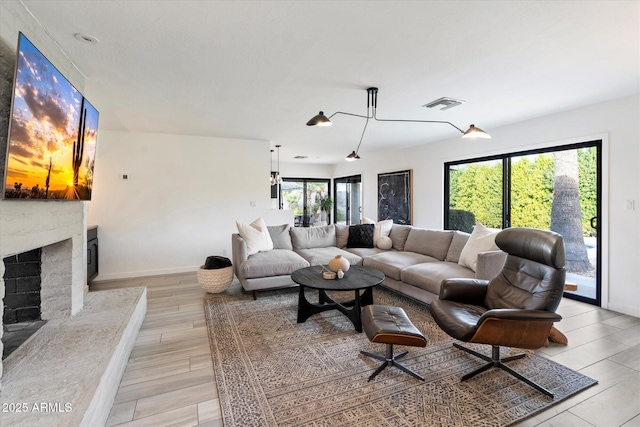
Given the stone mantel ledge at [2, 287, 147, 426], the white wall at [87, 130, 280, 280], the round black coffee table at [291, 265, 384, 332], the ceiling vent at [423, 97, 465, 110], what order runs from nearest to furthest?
the stone mantel ledge at [2, 287, 147, 426] < the round black coffee table at [291, 265, 384, 332] < the ceiling vent at [423, 97, 465, 110] < the white wall at [87, 130, 280, 280]

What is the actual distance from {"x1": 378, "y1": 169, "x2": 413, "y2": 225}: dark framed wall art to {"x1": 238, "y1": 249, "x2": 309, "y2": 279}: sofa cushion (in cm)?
335

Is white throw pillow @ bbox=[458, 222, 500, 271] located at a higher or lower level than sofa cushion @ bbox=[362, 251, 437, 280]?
higher

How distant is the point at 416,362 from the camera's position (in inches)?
94.5

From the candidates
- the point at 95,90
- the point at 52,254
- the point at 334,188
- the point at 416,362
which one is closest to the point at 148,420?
the point at 52,254

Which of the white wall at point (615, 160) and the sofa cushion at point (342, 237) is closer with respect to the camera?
the white wall at point (615, 160)

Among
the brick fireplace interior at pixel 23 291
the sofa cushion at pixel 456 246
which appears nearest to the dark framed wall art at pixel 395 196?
the sofa cushion at pixel 456 246

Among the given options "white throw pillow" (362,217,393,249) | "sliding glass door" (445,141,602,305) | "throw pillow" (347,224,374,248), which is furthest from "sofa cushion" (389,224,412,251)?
"sliding glass door" (445,141,602,305)

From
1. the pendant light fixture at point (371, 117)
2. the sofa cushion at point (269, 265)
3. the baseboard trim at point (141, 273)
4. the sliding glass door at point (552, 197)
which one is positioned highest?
the pendant light fixture at point (371, 117)

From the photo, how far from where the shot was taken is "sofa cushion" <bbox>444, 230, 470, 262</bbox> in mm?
3912

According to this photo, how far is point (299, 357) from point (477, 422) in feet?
4.30

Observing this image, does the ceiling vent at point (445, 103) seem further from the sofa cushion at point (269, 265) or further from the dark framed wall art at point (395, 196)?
the dark framed wall art at point (395, 196)

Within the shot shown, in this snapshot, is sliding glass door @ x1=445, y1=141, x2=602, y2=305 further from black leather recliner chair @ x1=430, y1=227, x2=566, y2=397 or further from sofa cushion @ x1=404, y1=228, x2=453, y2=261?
black leather recliner chair @ x1=430, y1=227, x2=566, y2=397

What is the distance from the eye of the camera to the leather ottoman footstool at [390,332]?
81.7 inches

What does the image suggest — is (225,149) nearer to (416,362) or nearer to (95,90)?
(95,90)
